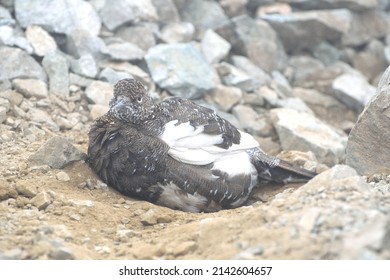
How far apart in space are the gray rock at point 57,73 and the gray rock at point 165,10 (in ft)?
7.21

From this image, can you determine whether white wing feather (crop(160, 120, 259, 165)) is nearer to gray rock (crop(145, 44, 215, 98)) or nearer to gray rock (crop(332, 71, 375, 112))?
gray rock (crop(145, 44, 215, 98))

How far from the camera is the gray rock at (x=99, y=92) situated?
817cm

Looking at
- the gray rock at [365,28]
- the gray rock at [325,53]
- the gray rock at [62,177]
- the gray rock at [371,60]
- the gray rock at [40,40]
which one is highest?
the gray rock at [40,40]

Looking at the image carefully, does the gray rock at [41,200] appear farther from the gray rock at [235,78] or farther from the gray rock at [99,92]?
the gray rock at [235,78]

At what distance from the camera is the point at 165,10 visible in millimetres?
10109

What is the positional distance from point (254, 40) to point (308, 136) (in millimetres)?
2478

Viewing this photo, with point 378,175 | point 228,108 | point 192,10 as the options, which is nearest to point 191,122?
point 378,175

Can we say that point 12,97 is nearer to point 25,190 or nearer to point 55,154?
point 55,154

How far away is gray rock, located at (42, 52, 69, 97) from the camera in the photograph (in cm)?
810

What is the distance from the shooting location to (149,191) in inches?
253

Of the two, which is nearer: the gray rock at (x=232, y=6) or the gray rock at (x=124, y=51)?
the gray rock at (x=124, y=51)

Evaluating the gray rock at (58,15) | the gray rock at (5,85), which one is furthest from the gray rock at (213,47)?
the gray rock at (5,85)

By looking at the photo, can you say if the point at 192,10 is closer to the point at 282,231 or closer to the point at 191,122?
the point at 191,122
